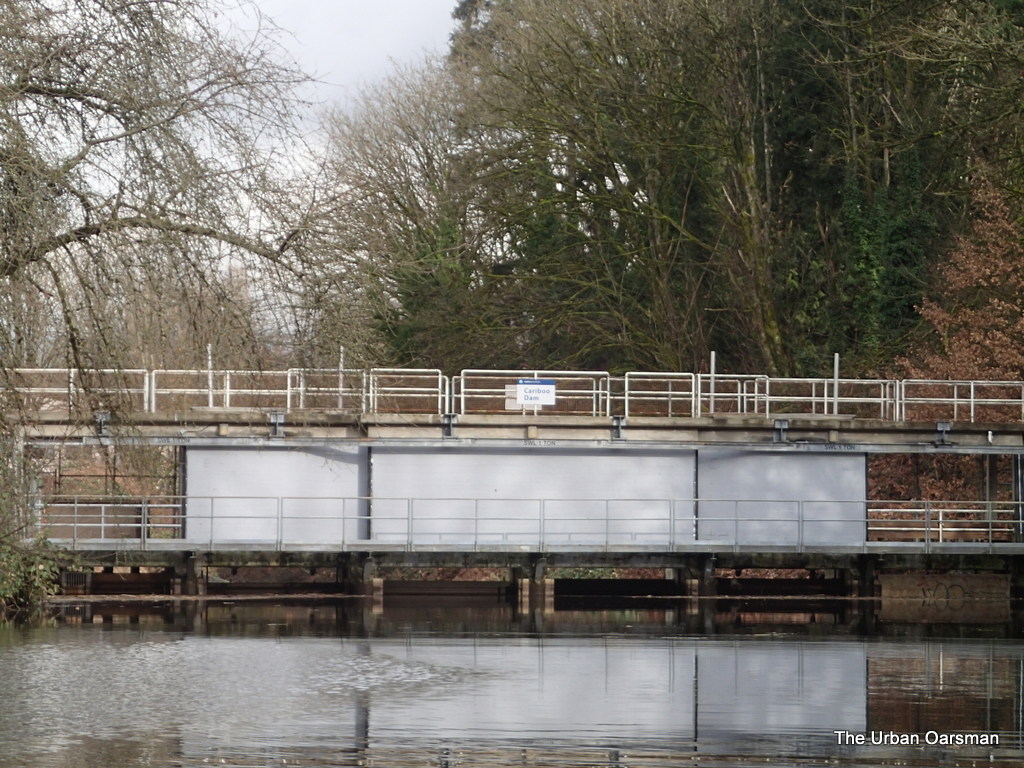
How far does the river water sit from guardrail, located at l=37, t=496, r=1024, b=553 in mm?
5545

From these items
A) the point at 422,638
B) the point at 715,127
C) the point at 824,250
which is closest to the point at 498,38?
the point at 715,127

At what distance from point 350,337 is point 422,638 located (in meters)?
14.6

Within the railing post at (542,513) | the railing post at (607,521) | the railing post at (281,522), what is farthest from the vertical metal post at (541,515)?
the railing post at (281,522)

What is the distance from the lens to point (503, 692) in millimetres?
17547

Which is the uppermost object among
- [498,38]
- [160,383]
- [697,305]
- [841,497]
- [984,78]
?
[498,38]

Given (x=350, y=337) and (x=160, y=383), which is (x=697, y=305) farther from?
(x=350, y=337)

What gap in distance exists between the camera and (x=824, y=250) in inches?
1684

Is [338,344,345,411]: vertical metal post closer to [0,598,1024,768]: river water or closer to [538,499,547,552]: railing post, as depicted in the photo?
[0,598,1024,768]: river water

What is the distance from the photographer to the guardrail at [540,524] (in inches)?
1369

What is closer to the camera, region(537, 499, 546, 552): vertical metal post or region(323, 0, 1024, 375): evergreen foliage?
Result: region(537, 499, 546, 552): vertical metal post

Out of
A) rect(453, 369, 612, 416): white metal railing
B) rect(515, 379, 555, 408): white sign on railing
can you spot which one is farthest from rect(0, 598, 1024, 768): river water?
rect(453, 369, 612, 416): white metal railing

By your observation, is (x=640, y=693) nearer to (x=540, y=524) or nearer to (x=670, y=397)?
(x=540, y=524)

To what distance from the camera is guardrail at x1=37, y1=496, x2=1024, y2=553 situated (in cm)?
3478

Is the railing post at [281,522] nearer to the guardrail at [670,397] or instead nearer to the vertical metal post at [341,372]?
the guardrail at [670,397]
